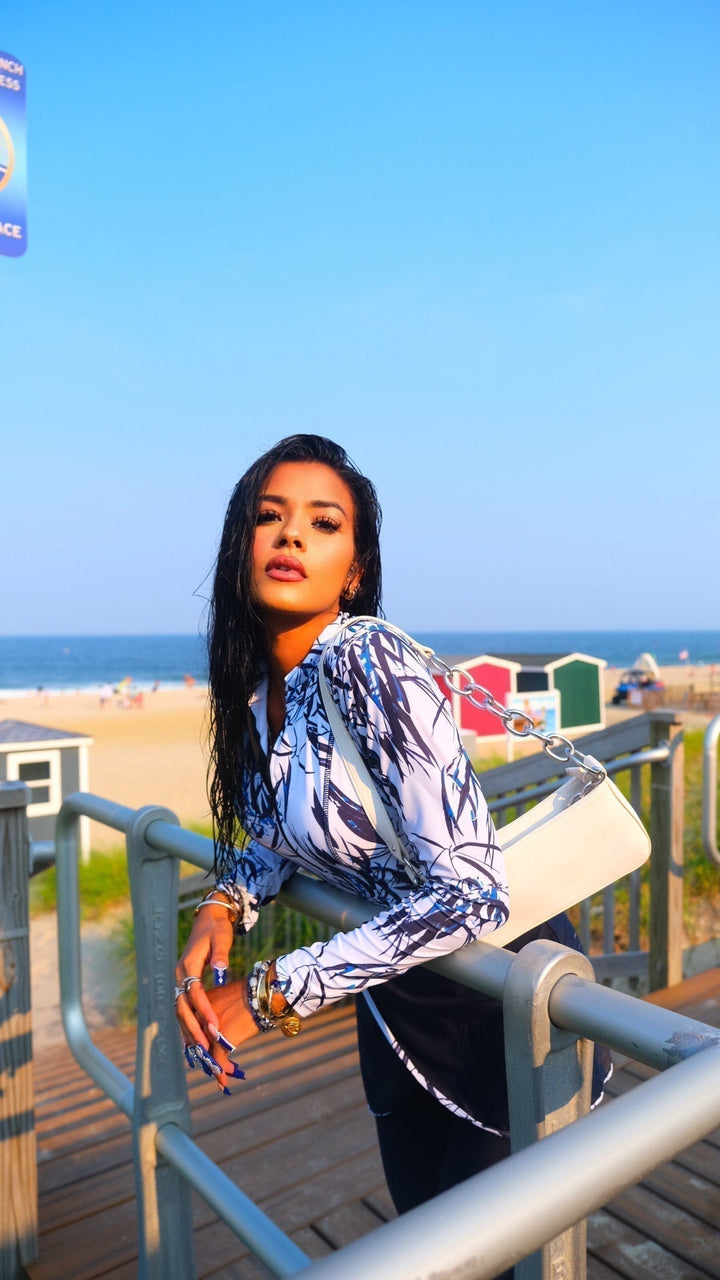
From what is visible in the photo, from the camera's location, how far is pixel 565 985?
803 mm

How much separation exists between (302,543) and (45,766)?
26.7ft

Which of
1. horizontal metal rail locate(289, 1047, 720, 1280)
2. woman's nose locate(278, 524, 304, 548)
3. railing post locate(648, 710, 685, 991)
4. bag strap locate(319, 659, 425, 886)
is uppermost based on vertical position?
woman's nose locate(278, 524, 304, 548)

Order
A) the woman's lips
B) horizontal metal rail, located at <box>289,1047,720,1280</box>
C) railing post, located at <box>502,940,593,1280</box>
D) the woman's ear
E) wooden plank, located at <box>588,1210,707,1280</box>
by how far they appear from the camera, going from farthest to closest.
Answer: wooden plank, located at <box>588,1210,707,1280</box>, the woman's ear, the woman's lips, railing post, located at <box>502,940,593,1280</box>, horizontal metal rail, located at <box>289,1047,720,1280</box>

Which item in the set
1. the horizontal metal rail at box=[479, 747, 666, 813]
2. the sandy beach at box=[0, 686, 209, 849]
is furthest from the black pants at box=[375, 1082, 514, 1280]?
the sandy beach at box=[0, 686, 209, 849]

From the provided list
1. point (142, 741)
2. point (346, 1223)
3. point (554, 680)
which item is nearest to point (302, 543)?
point (346, 1223)

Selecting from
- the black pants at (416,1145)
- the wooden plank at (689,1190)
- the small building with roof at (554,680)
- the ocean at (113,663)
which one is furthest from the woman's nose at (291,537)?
the ocean at (113,663)

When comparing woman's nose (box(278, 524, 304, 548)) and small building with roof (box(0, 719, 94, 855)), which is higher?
woman's nose (box(278, 524, 304, 548))

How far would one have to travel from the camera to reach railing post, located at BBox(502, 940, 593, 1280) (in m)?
0.80

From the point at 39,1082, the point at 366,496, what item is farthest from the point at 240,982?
the point at 39,1082

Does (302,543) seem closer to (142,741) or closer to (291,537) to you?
(291,537)

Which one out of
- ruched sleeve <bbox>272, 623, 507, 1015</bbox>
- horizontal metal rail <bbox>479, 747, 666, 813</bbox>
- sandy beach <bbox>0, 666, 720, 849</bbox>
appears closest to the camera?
ruched sleeve <bbox>272, 623, 507, 1015</bbox>

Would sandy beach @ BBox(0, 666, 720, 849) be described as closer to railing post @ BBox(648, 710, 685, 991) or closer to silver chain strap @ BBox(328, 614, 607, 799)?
railing post @ BBox(648, 710, 685, 991)

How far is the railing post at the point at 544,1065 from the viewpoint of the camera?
0.80 metres

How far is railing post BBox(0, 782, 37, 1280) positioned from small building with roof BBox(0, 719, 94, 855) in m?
6.69
